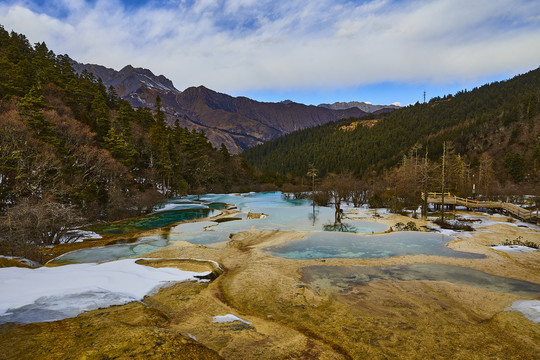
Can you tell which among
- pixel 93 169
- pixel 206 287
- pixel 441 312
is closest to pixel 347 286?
pixel 441 312

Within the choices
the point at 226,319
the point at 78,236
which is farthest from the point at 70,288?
the point at 78,236

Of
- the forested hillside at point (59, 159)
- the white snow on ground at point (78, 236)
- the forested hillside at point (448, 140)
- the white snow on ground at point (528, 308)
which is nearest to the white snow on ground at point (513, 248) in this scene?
the white snow on ground at point (528, 308)

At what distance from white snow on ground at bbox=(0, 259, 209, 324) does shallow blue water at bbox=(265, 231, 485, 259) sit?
7972 mm

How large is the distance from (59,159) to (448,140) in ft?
419

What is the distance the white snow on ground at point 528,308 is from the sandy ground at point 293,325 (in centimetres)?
→ 35

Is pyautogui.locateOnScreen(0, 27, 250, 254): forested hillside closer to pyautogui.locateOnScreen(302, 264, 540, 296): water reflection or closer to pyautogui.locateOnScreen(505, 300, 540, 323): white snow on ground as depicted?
pyautogui.locateOnScreen(302, 264, 540, 296): water reflection

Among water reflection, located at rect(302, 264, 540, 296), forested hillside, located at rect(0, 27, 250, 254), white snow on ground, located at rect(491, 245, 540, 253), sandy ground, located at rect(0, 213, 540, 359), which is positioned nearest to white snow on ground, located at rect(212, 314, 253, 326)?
sandy ground, located at rect(0, 213, 540, 359)

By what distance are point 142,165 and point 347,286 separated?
178 feet

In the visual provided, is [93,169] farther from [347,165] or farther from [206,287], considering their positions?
[347,165]

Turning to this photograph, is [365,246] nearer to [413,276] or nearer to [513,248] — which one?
[413,276]

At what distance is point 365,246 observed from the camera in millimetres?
17953

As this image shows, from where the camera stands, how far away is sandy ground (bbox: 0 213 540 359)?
4.85m

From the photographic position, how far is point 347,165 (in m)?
Answer: 124

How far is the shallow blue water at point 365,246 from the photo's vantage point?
15843 mm
